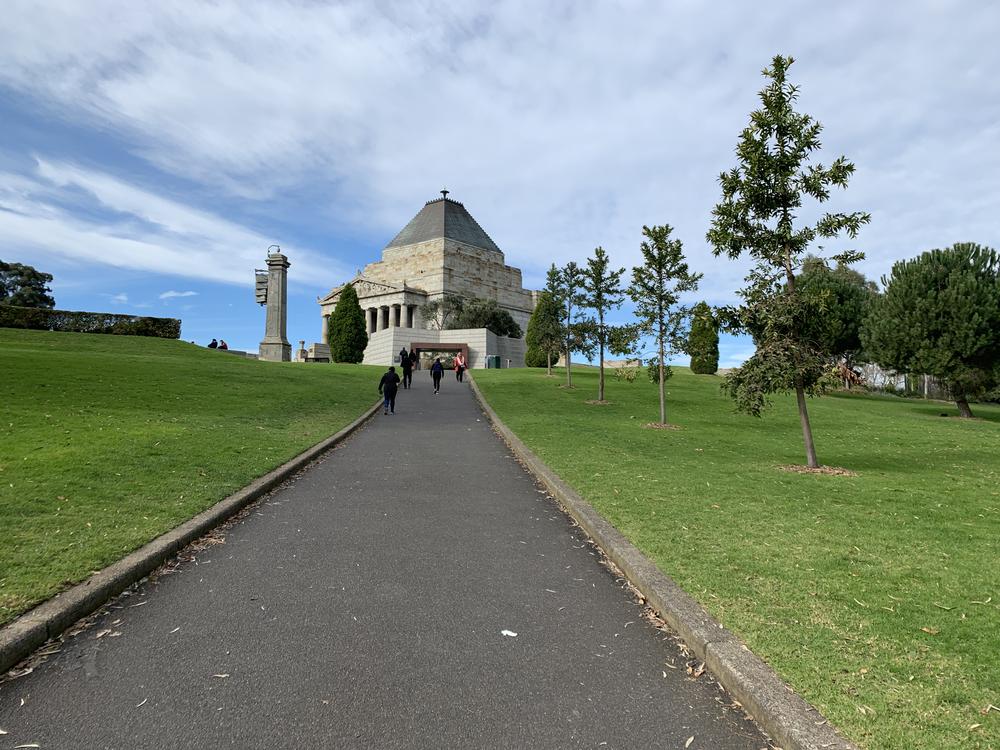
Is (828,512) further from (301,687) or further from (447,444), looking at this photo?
(447,444)

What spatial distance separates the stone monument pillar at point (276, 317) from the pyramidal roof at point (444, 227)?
124 feet

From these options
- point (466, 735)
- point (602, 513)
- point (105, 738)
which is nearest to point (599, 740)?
point (466, 735)

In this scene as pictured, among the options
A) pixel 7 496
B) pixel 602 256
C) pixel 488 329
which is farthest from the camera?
pixel 488 329

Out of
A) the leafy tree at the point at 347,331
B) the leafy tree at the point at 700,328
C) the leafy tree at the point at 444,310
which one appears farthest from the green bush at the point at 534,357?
the leafy tree at the point at 444,310

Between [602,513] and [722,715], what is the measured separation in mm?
3821

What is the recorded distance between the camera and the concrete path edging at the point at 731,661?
8.80 feet

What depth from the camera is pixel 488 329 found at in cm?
6669

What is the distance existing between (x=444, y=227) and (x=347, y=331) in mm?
39720

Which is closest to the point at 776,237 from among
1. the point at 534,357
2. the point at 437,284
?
the point at 534,357

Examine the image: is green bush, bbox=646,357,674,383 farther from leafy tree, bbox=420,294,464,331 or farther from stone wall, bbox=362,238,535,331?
stone wall, bbox=362,238,535,331

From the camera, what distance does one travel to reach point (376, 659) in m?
3.49

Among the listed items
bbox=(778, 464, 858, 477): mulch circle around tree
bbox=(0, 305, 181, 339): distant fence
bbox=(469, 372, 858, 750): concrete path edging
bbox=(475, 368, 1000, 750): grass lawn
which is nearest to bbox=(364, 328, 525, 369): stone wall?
bbox=(0, 305, 181, 339): distant fence

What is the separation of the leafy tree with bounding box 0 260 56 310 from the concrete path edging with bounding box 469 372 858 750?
254 ft

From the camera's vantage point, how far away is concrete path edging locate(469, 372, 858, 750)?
268 cm
